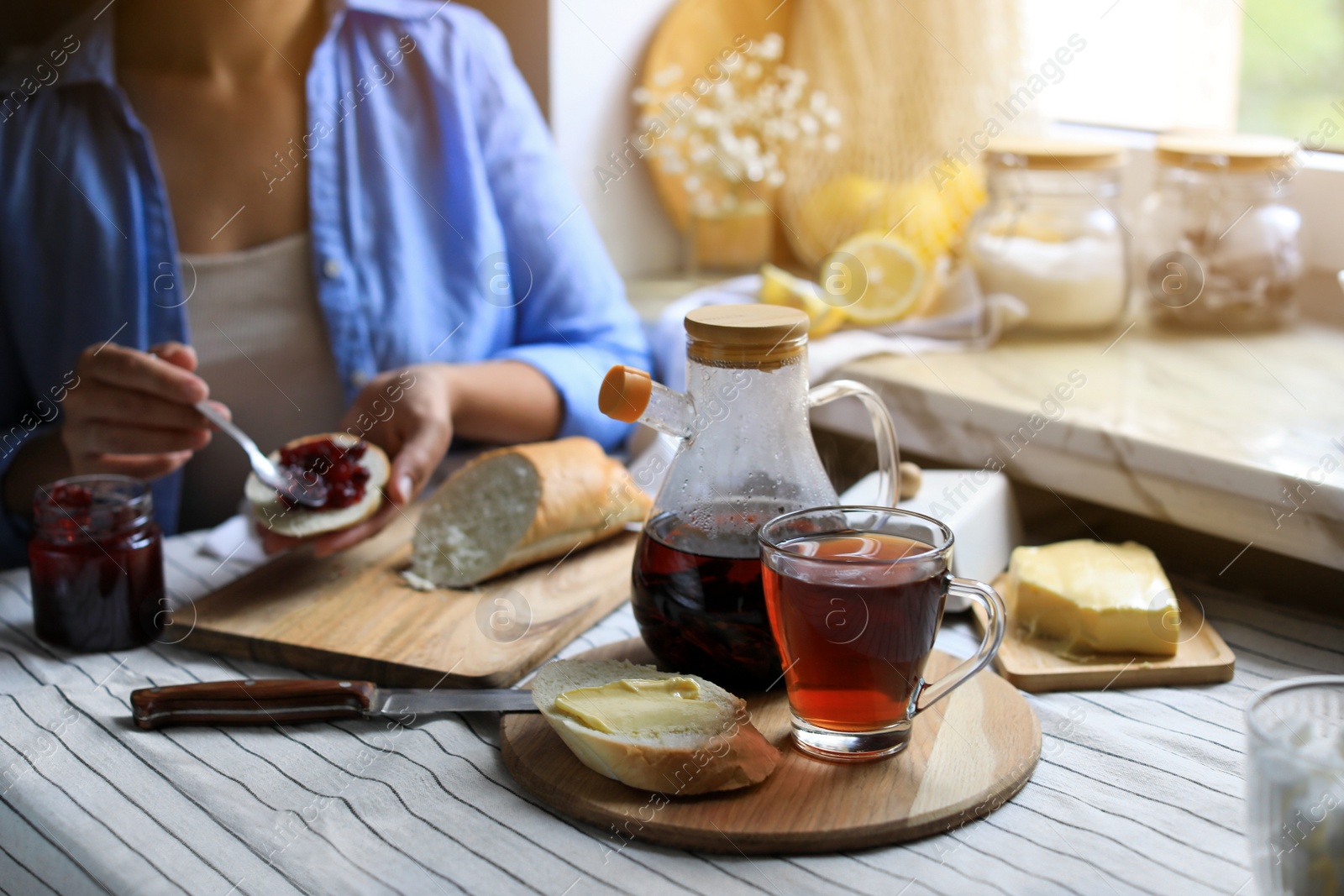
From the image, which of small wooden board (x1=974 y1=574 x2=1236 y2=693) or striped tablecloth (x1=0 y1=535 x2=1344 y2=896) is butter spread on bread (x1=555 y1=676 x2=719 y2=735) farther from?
small wooden board (x1=974 y1=574 x2=1236 y2=693)

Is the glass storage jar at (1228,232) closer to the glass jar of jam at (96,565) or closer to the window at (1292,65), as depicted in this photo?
the window at (1292,65)

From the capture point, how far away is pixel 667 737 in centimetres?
68

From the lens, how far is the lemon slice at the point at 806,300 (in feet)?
4.41

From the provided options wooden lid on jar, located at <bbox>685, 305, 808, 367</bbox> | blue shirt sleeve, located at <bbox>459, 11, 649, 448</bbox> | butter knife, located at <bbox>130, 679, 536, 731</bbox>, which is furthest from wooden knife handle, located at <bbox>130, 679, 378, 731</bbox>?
blue shirt sleeve, located at <bbox>459, 11, 649, 448</bbox>

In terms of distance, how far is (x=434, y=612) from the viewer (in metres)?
0.94

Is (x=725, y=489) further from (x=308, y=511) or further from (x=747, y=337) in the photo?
(x=308, y=511)

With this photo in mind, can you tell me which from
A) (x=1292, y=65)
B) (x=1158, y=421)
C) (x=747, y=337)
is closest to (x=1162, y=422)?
(x=1158, y=421)

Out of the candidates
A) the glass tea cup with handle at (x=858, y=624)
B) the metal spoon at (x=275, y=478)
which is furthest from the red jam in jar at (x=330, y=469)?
the glass tea cup with handle at (x=858, y=624)

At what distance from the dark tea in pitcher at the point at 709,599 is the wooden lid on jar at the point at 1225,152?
767 millimetres

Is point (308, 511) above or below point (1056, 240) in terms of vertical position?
below

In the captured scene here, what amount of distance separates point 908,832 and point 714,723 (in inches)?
5.0

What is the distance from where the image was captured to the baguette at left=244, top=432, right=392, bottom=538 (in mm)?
1000

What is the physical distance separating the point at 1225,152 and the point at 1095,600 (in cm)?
63

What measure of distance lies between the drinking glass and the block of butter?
10.4 inches
